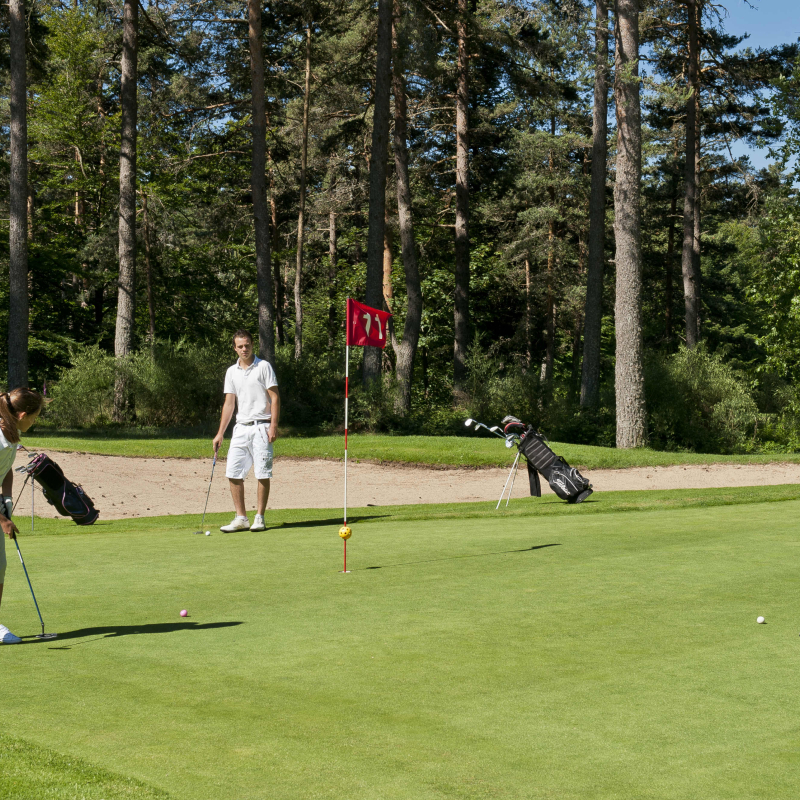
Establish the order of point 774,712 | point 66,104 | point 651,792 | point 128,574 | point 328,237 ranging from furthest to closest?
point 328,237, point 66,104, point 128,574, point 774,712, point 651,792

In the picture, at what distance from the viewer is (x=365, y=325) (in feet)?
35.5

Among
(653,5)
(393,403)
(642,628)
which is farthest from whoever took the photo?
(653,5)

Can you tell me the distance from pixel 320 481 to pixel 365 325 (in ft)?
32.2

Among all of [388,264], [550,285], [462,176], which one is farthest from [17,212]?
[550,285]

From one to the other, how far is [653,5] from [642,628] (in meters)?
32.8

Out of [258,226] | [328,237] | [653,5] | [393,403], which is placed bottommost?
[393,403]

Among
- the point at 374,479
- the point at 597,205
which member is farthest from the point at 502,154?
the point at 374,479

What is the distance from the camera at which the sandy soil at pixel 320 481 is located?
17.5 meters

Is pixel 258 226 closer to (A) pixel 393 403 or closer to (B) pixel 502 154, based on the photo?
(A) pixel 393 403

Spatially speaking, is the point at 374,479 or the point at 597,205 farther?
the point at 597,205

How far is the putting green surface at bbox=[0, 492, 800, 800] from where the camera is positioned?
351 centimetres

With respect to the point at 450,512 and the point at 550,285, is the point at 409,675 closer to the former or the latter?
the point at 450,512

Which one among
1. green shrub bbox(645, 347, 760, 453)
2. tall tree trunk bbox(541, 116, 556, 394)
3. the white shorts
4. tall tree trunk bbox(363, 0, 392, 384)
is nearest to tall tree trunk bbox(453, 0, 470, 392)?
tall tree trunk bbox(363, 0, 392, 384)

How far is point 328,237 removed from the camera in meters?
57.0
